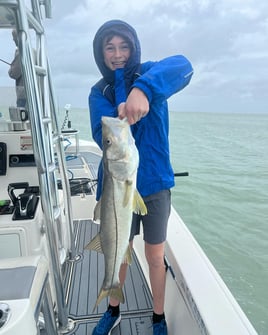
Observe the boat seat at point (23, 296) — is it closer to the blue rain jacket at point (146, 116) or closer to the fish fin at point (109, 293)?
the fish fin at point (109, 293)

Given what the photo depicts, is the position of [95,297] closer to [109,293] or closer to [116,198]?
[109,293]

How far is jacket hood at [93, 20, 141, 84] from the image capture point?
5.49ft

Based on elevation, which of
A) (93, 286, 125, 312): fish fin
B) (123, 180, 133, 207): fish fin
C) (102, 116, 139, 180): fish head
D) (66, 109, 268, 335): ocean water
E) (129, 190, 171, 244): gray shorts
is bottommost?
(66, 109, 268, 335): ocean water

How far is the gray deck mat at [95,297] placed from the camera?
216cm

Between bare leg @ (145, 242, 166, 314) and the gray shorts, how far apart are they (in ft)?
0.21

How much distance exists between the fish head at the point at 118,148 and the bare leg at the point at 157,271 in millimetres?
677

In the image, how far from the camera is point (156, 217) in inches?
71.7

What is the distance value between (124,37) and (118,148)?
683 millimetres

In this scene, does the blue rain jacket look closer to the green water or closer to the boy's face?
the boy's face

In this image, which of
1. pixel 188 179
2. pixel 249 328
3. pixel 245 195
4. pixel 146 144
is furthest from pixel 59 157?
pixel 188 179

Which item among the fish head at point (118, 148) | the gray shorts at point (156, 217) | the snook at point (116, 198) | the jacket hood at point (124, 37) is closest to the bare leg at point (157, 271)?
the gray shorts at point (156, 217)

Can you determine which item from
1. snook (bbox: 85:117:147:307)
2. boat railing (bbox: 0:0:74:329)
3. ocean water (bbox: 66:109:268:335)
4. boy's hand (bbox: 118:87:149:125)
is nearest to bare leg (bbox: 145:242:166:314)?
snook (bbox: 85:117:147:307)

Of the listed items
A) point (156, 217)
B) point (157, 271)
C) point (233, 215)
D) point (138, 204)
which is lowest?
point (233, 215)

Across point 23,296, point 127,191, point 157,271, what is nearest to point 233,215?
point 157,271
